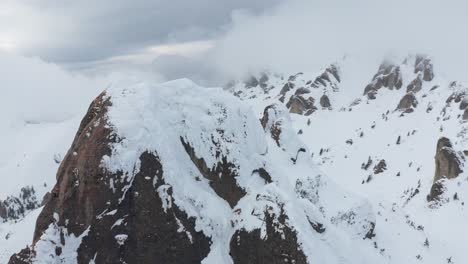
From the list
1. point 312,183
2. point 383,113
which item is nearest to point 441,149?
point 312,183

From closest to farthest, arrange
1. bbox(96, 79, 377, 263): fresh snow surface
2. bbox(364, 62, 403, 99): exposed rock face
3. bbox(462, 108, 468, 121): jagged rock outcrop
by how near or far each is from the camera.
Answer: bbox(96, 79, 377, 263): fresh snow surface → bbox(462, 108, 468, 121): jagged rock outcrop → bbox(364, 62, 403, 99): exposed rock face

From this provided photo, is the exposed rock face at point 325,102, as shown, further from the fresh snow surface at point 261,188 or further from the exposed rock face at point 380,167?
the fresh snow surface at point 261,188

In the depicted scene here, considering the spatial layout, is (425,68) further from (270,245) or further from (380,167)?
(270,245)

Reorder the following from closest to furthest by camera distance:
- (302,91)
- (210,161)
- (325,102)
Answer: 1. (210,161)
2. (325,102)
3. (302,91)

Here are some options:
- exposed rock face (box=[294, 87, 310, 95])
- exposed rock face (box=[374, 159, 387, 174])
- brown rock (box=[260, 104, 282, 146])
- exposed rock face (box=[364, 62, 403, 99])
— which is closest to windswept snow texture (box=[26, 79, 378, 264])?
brown rock (box=[260, 104, 282, 146])

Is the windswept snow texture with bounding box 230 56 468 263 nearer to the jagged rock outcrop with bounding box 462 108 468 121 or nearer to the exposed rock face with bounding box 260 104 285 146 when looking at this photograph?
the jagged rock outcrop with bounding box 462 108 468 121

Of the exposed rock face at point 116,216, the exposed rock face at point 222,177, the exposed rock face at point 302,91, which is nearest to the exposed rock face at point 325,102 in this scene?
the exposed rock face at point 302,91

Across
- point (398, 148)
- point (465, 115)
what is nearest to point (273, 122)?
point (398, 148)
